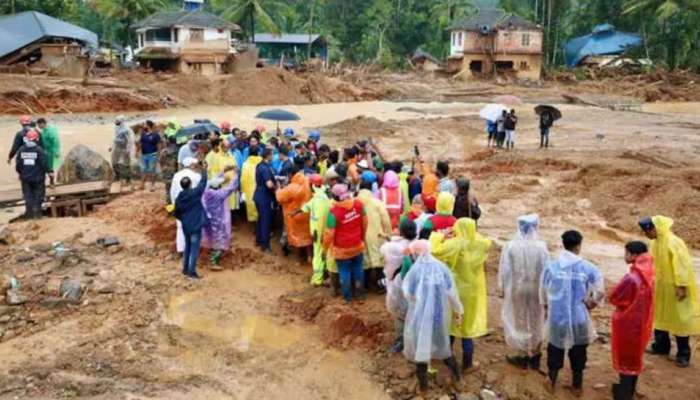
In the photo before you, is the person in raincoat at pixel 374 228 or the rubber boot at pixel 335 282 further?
the rubber boot at pixel 335 282

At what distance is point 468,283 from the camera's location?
626 cm

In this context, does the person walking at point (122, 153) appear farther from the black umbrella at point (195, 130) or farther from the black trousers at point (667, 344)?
the black trousers at point (667, 344)

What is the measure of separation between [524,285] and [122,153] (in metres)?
10.3

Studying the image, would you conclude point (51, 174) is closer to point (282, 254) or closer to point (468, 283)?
point (282, 254)

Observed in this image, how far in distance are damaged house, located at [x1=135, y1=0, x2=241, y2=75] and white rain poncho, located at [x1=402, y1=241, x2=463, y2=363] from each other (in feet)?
140

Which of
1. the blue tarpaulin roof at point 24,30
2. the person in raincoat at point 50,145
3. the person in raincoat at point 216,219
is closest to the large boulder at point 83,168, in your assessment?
the person in raincoat at point 50,145

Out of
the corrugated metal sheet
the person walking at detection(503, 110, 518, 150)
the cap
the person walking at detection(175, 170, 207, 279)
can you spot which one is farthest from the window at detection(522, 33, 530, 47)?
the cap

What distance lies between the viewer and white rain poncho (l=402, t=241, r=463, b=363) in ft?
19.3

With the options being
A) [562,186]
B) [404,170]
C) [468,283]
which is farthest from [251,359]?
[562,186]

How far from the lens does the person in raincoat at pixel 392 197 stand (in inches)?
343

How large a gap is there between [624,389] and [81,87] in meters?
34.7

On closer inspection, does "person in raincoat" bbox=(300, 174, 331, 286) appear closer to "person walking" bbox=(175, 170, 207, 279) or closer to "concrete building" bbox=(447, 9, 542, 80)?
"person walking" bbox=(175, 170, 207, 279)

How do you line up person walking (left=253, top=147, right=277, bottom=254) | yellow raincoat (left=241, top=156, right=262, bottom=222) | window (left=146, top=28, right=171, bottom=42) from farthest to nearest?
window (left=146, top=28, right=171, bottom=42)
yellow raincoat (left=241, top=156, right=262, bottom=222)
person walking (left=253, top=147, right=277, bottom=254)

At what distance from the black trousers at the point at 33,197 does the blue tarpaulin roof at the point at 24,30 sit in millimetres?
32872
